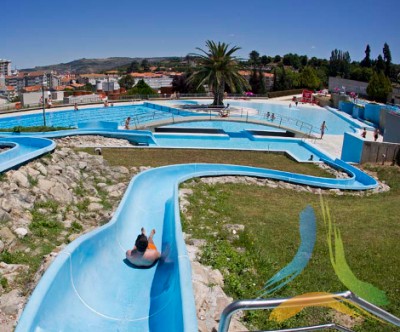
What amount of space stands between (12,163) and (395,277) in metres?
9.64

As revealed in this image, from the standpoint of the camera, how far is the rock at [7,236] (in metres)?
7.31

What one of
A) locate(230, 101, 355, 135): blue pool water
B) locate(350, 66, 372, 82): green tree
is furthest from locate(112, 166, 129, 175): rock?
locate(350, 66, 372, 82): green tree

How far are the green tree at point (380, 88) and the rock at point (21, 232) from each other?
166 feet

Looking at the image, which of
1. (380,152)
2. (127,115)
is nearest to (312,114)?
(127,115)

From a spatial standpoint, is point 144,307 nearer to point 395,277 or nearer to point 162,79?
point 395,277

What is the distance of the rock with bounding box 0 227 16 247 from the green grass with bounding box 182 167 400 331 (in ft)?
11.8

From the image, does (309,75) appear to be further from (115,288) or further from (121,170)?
(115,288)

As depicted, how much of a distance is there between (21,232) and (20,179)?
8.80 feet

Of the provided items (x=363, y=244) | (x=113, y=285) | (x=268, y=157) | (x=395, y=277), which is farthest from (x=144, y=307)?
(x=268, y=157)

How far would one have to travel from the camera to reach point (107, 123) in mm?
26031

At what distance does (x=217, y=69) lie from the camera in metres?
36.9

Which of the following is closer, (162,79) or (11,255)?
(11,255)

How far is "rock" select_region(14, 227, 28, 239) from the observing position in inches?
303

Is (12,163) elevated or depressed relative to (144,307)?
elevated
